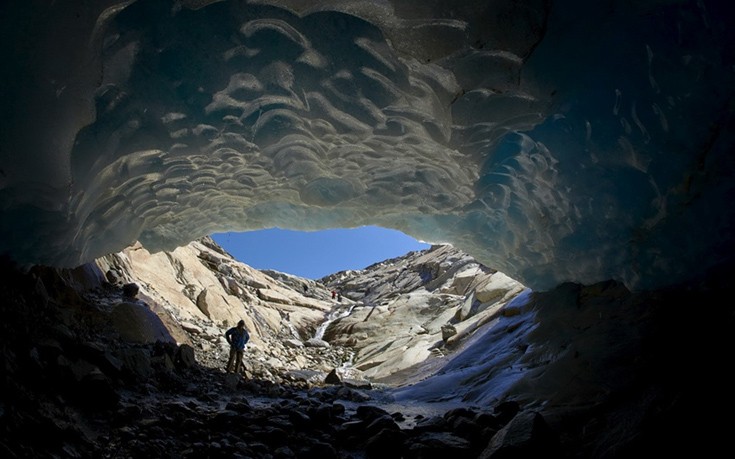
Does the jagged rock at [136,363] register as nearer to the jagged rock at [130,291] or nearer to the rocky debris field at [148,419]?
the rocky debris field at [148,419]

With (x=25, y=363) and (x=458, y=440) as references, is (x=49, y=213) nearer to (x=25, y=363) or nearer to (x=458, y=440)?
(x=25, y=363)

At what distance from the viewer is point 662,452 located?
2451 millimetres

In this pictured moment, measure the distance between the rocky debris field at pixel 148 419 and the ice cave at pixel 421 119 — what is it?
37 centimetres

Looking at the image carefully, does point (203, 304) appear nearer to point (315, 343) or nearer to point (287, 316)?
point (315, 343)

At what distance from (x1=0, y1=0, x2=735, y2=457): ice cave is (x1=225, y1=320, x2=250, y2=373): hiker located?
3224mm

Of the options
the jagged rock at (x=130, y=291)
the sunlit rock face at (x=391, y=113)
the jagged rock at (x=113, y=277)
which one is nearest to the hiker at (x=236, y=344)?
the jagged rock at (x=130, y=291)

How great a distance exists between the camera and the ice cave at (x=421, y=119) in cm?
253

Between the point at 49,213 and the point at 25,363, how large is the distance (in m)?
1.19

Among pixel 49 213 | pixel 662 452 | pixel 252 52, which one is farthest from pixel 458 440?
pixel 49 213

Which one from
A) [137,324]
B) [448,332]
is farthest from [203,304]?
[448,332]

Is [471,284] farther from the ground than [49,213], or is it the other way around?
[471,284]

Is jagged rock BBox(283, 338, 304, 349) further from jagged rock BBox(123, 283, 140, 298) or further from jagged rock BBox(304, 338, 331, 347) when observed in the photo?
jagged rock BBox(123, 283, 140, 298)

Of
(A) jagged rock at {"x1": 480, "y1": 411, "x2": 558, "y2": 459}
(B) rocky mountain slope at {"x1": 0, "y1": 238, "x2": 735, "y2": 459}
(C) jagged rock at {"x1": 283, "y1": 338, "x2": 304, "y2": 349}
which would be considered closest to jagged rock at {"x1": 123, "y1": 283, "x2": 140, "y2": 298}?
(B) rocky mountain slope at {"x1": 0, "y1": 238, "x2": 735, "y2": 459}

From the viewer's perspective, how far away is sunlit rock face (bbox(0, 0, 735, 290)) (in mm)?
2547
